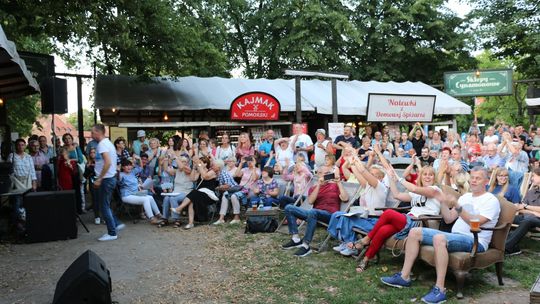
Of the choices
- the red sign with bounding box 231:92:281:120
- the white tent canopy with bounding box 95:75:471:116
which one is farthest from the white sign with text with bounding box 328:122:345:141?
the white tent canopy with bounding box 95:75:471:116

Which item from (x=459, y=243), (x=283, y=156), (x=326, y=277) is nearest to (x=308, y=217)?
(x=326, y=277)

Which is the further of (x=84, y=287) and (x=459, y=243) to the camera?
(x=459, y=243)

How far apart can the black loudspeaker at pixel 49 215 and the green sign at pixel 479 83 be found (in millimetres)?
15905

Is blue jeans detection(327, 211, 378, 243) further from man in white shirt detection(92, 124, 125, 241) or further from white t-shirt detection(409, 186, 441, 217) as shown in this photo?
man in white shirt detection(92, 124, 125, 241)

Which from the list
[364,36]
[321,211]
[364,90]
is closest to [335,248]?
[321,211]

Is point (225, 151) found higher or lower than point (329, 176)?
higher

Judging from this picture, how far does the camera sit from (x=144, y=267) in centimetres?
549

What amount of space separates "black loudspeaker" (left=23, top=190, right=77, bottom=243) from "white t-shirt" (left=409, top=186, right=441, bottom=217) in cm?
513

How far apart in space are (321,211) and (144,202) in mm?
3621

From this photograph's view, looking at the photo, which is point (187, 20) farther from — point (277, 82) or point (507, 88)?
point (507, 88)

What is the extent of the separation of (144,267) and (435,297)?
3408 mm

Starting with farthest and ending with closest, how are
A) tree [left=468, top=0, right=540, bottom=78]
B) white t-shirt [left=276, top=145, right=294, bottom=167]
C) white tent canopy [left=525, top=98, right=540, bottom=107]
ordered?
tree [left=468, top=0, right=540, bottom=78] → white tent canopy [left=525, top=98, right=540, bottom=107] → white t-shirt [left=276, top=145, right=294, bottom=167]

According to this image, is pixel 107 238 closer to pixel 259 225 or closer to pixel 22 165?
pixel 259 225

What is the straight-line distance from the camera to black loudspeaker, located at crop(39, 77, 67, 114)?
26.8 ft
